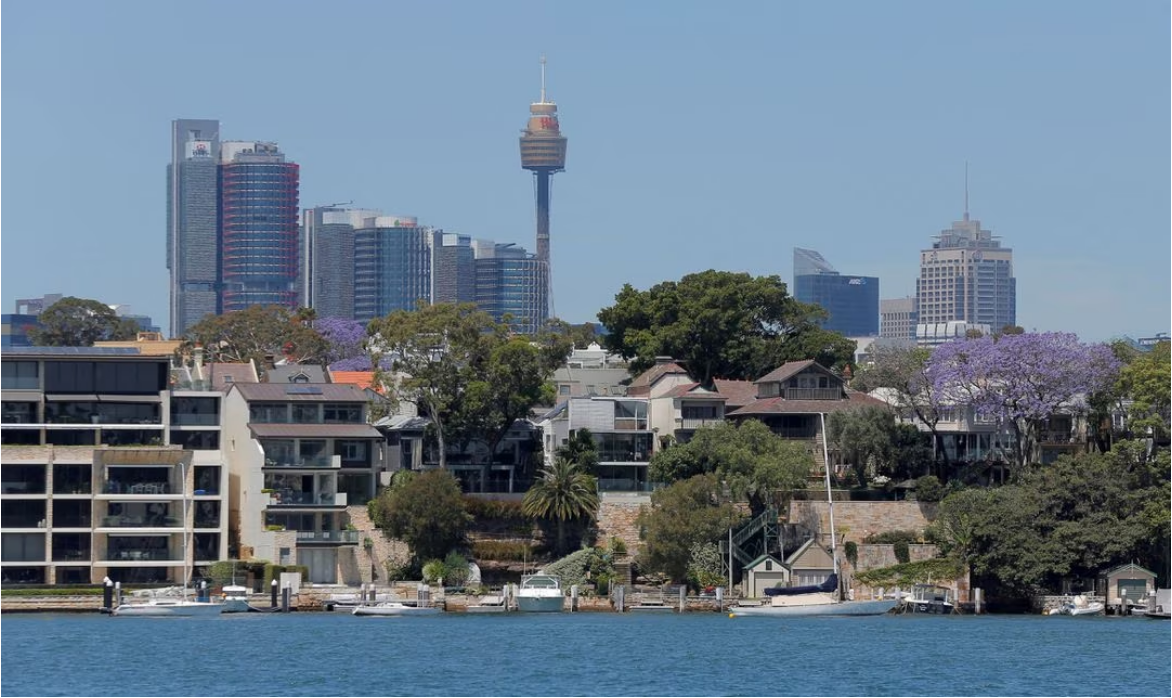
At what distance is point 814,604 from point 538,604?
10.7m

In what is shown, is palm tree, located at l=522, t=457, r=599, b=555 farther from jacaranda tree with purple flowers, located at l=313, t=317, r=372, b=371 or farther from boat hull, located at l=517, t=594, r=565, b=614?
jacaranda tree with purple flowers, located at l=313, t=317, r=372, b=371

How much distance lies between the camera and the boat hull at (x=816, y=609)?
9538 cm

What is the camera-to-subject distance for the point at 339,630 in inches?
3410

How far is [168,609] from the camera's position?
92.6 metres

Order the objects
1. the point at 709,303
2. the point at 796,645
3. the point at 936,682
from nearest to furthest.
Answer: the point at 936,682 < the point at 796,645 < the point at 709,303

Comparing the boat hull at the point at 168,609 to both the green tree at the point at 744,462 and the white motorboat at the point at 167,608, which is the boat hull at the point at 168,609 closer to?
the white motorboat at the point at 167,608

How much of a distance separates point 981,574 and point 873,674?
25505 mm

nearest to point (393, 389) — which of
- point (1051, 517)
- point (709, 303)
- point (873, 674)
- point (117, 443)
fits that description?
point (117, 443)

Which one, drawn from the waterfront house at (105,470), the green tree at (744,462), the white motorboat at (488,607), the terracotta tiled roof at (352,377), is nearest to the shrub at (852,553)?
the green tree at (744,462)

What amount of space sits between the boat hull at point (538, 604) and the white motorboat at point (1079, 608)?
1923 cm

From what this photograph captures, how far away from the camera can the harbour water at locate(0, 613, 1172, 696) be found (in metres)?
68.0

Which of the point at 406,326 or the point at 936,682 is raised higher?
the point at 406,326

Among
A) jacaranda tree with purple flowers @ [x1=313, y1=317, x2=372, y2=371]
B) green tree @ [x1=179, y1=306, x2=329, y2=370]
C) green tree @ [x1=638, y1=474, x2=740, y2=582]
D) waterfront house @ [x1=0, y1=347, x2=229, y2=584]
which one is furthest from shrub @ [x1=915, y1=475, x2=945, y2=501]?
jacaranda tree with purple flowers @ [x1=313, y1=317, x2=372, y2=371]

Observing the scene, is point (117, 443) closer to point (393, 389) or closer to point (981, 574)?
point (393, 389)
